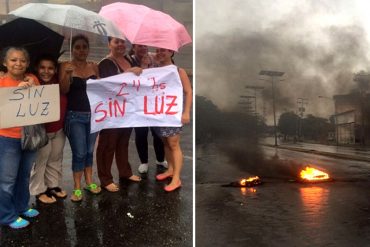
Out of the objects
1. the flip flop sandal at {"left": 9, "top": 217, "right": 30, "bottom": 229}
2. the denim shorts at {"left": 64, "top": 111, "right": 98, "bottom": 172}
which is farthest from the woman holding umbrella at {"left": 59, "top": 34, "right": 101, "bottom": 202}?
the flip flop sandal at {"left": 9, "top": 217, "right": 30, "bottom": 229}

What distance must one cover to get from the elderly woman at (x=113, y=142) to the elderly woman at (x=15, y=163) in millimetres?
598

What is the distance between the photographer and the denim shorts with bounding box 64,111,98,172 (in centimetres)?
315

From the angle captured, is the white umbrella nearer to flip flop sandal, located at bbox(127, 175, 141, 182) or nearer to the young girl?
the young girl

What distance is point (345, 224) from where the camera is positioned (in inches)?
79.0

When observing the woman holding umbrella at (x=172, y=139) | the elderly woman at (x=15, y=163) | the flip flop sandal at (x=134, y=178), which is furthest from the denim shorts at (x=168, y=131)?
the elderly woman at (x=15, y=163)

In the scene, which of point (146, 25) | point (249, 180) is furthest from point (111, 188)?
point (249, 180)

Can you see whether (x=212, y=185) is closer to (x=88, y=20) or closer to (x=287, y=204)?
(x=287, y=204)

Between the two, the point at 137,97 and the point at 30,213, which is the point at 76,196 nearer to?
the point at 30,213

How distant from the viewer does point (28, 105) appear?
2.66 metres

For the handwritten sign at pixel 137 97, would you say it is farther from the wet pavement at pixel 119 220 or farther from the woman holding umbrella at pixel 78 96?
the wet pavement at pixel 119 220

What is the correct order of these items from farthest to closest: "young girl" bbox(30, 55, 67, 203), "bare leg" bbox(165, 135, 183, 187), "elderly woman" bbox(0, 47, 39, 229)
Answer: "bare leg" bbox(165, 135, 183, 187), "young girl" bbox(30, 55, 67, 203), "elderly woman" bbox(0, 47, 39, 229)

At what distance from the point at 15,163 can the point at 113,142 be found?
0.90 meters

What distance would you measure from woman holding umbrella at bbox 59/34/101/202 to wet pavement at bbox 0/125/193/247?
9.2 inches

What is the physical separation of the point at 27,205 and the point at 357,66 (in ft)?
7.95
